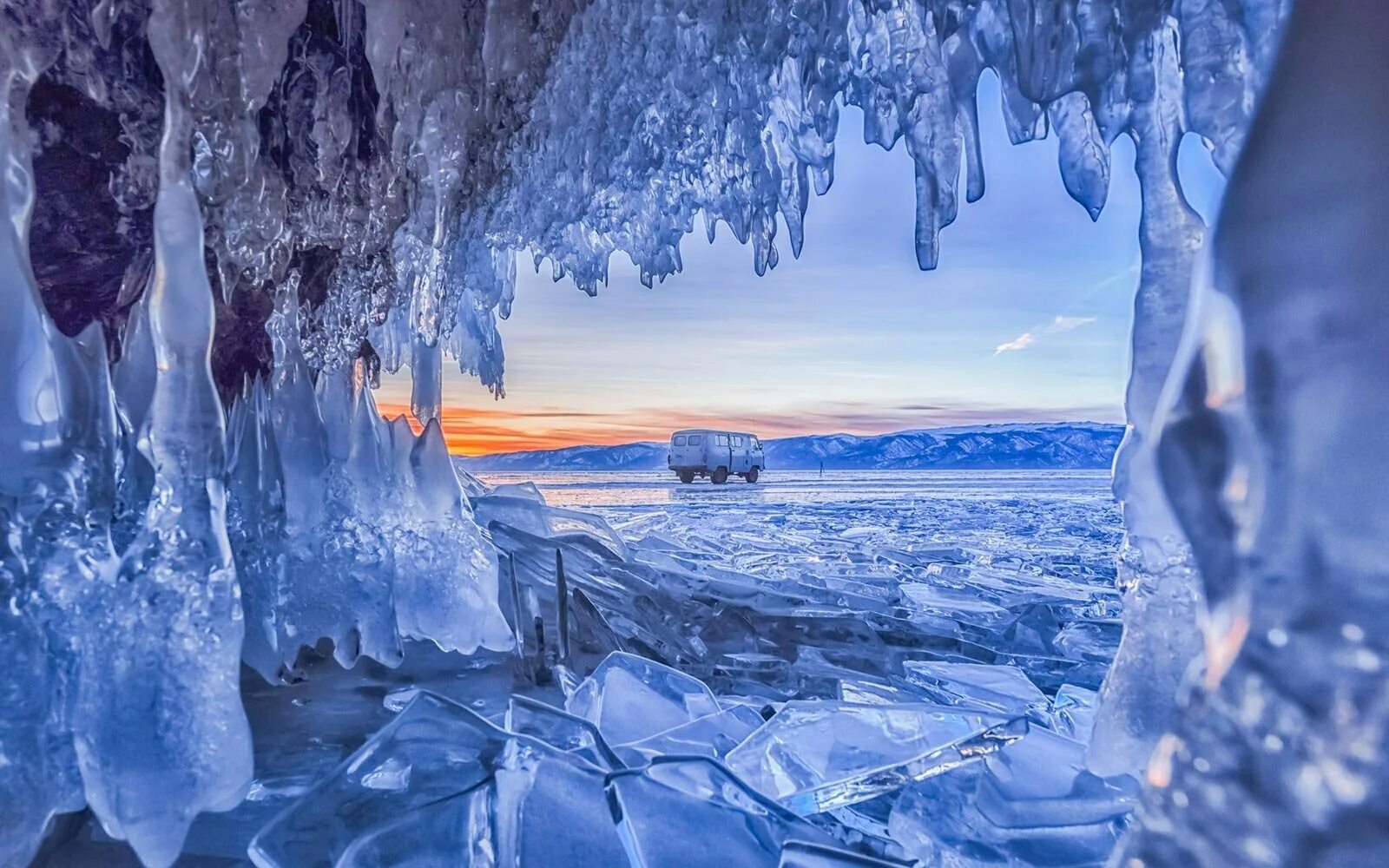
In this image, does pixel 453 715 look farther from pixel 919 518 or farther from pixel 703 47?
pixel 919 518

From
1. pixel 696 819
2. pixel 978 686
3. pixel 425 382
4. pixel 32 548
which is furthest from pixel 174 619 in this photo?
pixel 425 382

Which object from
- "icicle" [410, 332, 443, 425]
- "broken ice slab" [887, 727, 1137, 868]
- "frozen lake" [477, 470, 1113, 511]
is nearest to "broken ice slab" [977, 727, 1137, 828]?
"broken ice slab" [887, 727, 1137, 868]

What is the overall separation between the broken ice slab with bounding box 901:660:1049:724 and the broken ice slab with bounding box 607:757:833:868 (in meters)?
1.18

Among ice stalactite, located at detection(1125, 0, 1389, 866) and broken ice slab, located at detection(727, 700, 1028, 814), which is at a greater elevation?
ice stalactite, located at detection(1125, 0, 1389, 866)

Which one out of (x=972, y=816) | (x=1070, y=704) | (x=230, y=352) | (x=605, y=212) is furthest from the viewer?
(x=605, y=212)

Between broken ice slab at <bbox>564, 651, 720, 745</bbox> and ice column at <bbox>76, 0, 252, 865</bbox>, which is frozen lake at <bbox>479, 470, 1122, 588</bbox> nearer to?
broken ice slab at <bbox>564, 651, 720, 745</bbox>

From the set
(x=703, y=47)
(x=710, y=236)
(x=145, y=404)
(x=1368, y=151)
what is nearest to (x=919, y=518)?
(x=710, y=236)

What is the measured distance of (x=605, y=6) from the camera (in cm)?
263

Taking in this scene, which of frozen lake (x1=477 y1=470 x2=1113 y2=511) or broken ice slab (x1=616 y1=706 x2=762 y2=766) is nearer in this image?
broken ice slab (x1=616 y1=706 x2=762 y2=766)

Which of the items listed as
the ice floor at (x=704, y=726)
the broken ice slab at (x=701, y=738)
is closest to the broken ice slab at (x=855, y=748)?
the ice floor at (x=704, y=726)

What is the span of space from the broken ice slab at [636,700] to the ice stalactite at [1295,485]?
5.88 ft

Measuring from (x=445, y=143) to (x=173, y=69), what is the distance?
1287mm

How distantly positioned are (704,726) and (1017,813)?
0.96 meters

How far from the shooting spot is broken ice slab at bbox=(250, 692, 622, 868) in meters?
1.34
